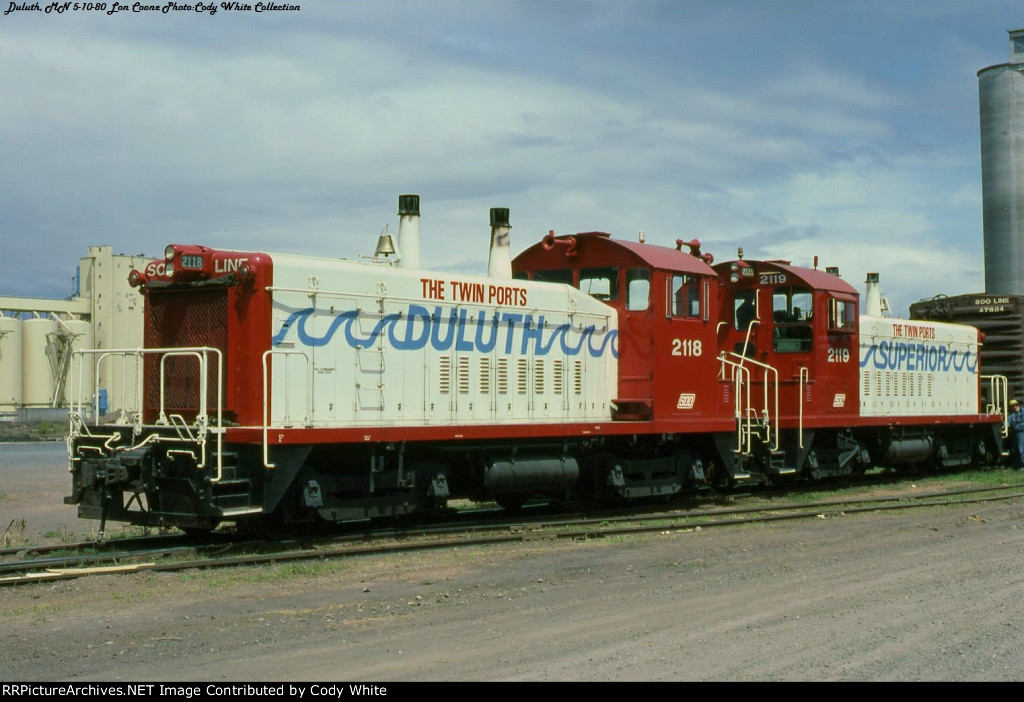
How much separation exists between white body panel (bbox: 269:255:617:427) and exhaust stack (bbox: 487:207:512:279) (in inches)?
23.6

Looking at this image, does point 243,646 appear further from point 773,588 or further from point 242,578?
point 773,588

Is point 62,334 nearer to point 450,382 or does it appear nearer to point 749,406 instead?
point 749,406

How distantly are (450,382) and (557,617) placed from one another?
6.01m

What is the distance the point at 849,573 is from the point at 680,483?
21.5 feet

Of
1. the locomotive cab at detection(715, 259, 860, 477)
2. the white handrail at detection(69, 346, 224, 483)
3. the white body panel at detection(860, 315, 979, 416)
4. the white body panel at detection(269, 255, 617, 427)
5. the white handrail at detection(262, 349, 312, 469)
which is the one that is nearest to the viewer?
the white handrail at detection(69, 346, 224, 483)

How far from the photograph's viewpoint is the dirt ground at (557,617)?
22.2ft

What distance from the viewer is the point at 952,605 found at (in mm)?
8891

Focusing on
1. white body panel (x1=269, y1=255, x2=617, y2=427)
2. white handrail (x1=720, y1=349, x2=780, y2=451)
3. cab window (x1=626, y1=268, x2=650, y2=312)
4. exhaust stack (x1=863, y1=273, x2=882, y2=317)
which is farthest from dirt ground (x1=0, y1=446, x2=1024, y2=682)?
exhaust stack (x1=863, y1=273, x2=882, y2=317)

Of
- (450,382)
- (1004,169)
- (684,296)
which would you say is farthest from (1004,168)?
(450,382)

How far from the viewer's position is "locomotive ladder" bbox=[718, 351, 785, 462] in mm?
17859

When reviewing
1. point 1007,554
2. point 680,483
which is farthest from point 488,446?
point 1007,554

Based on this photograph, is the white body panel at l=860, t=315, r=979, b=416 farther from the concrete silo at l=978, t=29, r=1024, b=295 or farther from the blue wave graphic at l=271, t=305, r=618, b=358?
the concrete silo at l=978, t=29, r=1024, b=295
